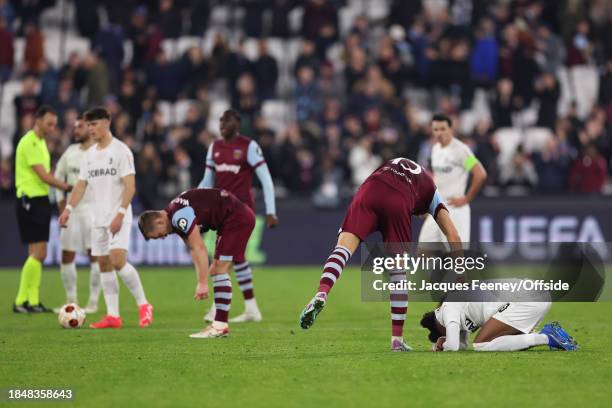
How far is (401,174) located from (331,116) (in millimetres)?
15070

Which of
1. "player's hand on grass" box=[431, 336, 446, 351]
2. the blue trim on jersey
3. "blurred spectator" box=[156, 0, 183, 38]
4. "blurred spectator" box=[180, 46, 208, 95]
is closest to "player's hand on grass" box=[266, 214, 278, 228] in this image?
the blue trim on jersey

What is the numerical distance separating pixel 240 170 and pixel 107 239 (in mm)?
1982

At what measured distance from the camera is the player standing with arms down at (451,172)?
16422 mm

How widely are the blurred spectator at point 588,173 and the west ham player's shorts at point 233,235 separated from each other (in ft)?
43.8

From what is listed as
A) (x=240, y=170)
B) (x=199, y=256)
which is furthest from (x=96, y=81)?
(x=199, y=256)

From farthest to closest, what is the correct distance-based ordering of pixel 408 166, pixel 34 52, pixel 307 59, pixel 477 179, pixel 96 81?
pixel 34 52
pixel 307 59
pixel 96 81
pixel 477 179
pixel 408 166

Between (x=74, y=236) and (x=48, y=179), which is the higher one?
(x=48, y=179)

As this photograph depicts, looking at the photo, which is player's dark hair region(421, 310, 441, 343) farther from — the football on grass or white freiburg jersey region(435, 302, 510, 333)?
Result: the football on grass

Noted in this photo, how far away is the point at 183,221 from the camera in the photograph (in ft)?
41.1

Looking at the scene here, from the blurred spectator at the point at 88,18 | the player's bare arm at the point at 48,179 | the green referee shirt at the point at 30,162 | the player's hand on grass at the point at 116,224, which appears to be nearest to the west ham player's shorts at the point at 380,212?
the player's hand on grass at the point at 116,224

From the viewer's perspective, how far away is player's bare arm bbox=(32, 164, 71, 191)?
16297 millimetres

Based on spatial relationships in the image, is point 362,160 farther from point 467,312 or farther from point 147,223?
point 467,312

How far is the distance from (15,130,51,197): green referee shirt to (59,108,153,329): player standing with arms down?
74.4 inches

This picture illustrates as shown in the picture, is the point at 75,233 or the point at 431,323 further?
the point at 75,233
